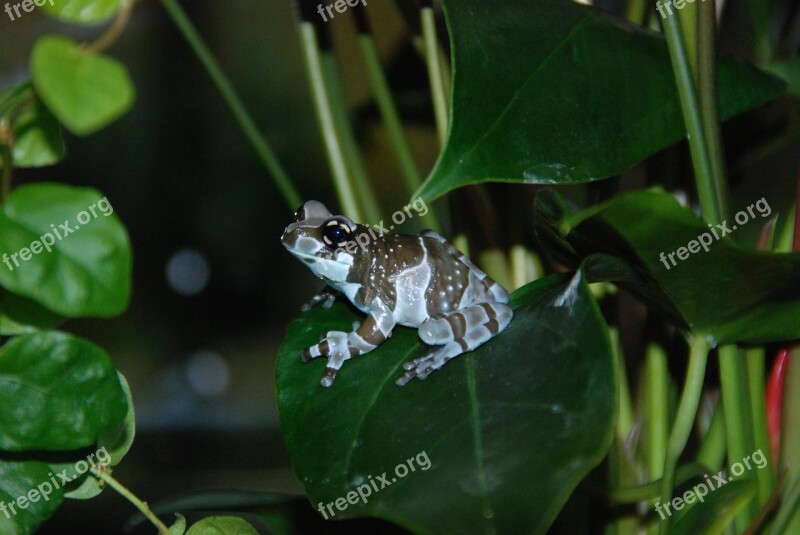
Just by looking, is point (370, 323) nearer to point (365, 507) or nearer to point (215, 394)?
point (365, 507)

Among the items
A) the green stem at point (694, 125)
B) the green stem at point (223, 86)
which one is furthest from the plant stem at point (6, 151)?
the green stem at point (694, 125)

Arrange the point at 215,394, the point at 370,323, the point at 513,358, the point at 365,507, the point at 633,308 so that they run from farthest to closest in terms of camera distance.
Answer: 1. the point at 215,394
2. the point at 633,308
3. the point at 370,323
4. the point at 513,358
5. the point at 365,507

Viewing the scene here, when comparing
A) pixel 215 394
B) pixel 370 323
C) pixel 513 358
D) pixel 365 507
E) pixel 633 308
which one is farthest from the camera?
pixel 215 394

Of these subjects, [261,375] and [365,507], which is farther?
[261,375]

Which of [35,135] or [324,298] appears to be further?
[324,298]

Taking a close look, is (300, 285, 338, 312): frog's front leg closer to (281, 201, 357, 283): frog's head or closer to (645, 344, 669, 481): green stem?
(281, 201, 357, 283): frog's head

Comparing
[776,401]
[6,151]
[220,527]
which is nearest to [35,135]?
[6,151]

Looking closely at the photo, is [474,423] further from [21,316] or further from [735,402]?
[21,316]

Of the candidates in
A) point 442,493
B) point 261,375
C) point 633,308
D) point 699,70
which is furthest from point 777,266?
point 261,375
